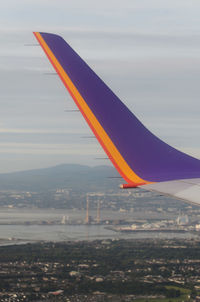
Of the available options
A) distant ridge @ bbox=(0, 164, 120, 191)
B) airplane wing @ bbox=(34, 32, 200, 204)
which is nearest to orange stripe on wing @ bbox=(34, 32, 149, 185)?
airplane wing @ bbox=(34, 32, 200, 204)

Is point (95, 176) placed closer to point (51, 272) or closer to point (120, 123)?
point (51, 272)

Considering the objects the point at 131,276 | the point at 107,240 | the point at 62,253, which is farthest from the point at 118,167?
the point at 107,240

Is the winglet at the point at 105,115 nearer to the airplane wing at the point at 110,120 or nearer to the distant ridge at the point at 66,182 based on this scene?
the airplane wing at the point at 110,120

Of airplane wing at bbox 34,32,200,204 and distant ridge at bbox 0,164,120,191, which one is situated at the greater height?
distant ridge at bbox 0,164,120,191

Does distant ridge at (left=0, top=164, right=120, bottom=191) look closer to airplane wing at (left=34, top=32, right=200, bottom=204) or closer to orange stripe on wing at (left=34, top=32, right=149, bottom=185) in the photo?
airplane wing at (left=34, top=32, right=200, bottom=204)

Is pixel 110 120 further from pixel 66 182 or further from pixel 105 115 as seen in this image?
pixel 66 182

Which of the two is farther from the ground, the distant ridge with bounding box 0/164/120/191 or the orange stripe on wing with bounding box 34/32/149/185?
the distant ridge with bounding box 0/164/120/191

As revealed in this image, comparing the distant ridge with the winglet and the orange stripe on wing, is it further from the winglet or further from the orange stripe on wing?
the orange stripe on wing

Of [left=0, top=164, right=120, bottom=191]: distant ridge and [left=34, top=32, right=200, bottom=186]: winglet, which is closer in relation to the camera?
[left=34, top=32, right=200, bottom=186]: winglet

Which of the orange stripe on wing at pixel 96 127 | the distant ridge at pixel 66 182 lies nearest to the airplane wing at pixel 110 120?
the orange stripe on wing at pixel 96 127
